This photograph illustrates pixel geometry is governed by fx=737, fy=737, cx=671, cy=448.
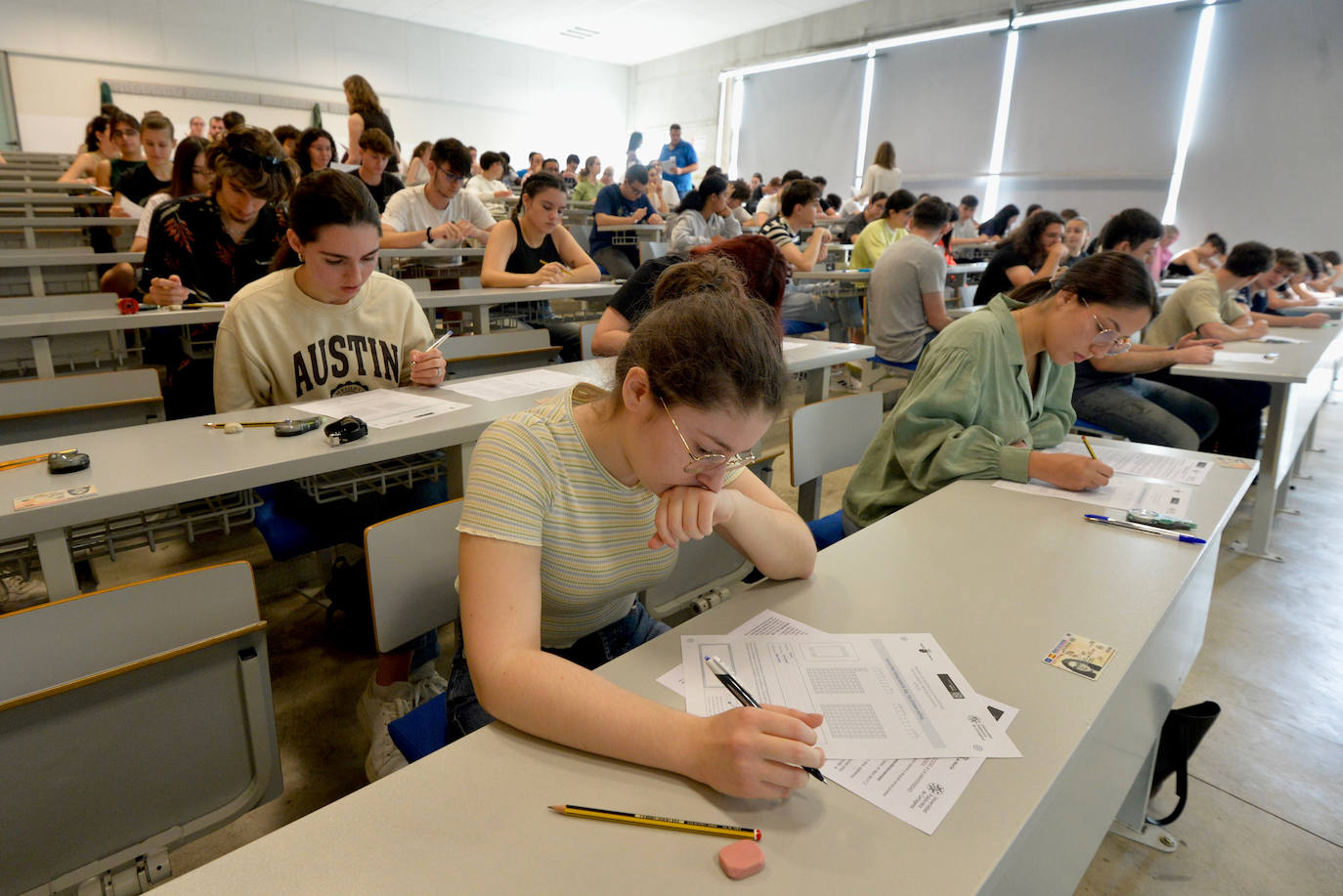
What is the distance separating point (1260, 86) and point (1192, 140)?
25.2 inches

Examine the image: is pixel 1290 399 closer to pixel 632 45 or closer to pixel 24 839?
pixel 24 839

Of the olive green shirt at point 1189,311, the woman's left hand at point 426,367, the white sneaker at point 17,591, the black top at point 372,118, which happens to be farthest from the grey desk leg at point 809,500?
the black top at point 372,118

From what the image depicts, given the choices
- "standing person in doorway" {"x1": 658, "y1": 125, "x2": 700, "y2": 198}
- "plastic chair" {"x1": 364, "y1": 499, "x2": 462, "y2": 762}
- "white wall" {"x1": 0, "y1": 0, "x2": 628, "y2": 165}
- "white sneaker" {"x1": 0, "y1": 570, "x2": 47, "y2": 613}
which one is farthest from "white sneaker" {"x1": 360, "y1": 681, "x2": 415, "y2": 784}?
"white wall" {"x1": 0, "y1": 0, "x2": 628, "y2": 165}

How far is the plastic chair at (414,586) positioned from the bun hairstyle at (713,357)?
0.47 m

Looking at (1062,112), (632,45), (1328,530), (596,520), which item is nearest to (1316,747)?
(1328,530)

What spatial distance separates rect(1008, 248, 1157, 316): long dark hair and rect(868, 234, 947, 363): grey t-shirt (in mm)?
2063

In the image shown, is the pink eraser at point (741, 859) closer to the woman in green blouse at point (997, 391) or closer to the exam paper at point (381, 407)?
the woman in green blouse at point (997, 391)

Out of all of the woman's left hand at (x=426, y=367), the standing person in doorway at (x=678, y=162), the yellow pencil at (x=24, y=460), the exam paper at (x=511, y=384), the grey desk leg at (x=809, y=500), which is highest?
the standing person in doorway at (x=678, y=162)

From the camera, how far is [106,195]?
439cm

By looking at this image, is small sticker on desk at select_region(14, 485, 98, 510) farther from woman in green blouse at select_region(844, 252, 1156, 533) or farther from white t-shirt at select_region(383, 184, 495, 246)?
white t-shirt at select_region(383, 184, 495, 246)

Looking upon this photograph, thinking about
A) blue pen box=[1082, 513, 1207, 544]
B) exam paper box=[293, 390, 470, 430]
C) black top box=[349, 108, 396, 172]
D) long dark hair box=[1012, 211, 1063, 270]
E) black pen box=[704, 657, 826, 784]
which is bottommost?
black pen box=[704, 657, 826, 784]

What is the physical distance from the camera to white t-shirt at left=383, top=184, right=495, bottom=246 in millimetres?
3736

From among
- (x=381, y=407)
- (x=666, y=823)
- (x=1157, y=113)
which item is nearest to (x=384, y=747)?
(x=381, y=407)

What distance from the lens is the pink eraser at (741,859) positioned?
1.91 feet
